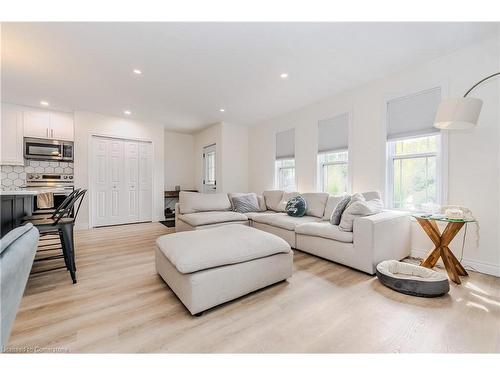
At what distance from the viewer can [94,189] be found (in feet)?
15.9

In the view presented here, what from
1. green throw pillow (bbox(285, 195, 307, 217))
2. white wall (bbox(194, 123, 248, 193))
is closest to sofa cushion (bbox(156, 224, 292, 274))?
green throw pillow (bbox(285, 195, 307, 217))

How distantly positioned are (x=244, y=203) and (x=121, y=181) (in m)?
3.07

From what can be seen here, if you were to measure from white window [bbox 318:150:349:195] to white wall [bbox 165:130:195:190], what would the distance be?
424 centimetres

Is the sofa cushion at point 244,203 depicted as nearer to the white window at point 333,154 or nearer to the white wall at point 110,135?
the white window at point 333,154

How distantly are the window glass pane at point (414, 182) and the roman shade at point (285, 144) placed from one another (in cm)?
200

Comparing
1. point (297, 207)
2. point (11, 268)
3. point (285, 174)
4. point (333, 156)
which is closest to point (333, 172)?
point (333, 156)

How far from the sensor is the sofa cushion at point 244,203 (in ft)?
14.4

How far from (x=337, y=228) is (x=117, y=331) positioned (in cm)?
237

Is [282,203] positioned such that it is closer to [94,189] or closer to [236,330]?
[236,330]

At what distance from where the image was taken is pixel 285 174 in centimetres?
499

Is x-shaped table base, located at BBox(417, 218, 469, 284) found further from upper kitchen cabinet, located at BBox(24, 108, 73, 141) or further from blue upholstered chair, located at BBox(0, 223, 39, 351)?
upper kitchen cabinet, located at BBox(24, 108, 73, 141)

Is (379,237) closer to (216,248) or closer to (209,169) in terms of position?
(216,248)

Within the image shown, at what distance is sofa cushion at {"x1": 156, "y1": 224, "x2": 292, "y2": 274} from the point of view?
1673mm
